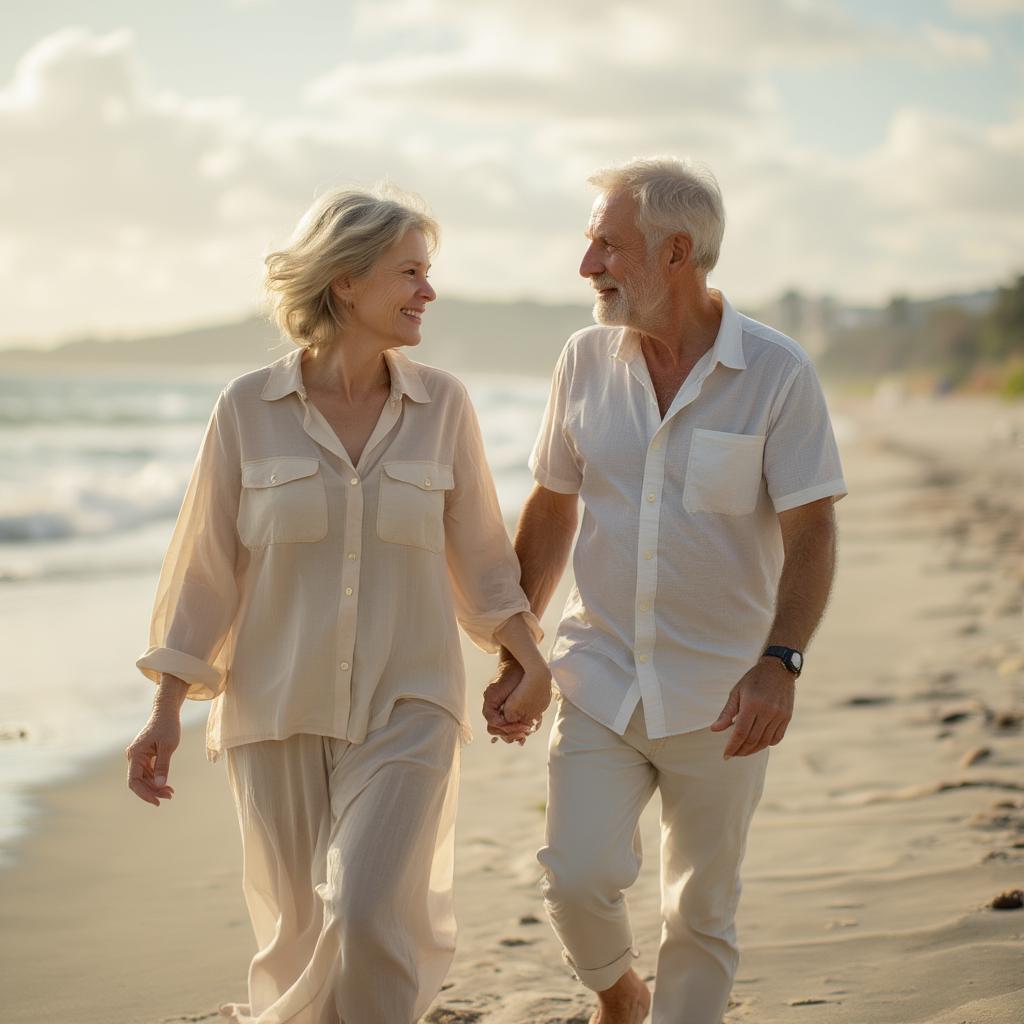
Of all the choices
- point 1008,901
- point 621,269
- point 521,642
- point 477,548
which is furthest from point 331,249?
point 1008,901

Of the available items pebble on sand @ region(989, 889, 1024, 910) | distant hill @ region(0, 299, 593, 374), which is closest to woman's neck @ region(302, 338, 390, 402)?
pebble on sand @ region(989, 889, 1024, 910)

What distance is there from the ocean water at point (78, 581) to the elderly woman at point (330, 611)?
223 cm

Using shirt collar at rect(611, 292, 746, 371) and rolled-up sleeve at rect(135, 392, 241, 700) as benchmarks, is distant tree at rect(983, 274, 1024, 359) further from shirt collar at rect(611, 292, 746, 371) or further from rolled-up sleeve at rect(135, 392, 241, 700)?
rolled-up sleeve at rect(135, 392, 241, 700)

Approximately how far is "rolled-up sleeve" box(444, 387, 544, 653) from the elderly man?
0.20 meters

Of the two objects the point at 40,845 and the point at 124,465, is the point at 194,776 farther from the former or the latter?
the point at 124,465

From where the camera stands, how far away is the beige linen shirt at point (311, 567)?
3559 mm

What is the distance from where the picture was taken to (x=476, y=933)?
4.59 m

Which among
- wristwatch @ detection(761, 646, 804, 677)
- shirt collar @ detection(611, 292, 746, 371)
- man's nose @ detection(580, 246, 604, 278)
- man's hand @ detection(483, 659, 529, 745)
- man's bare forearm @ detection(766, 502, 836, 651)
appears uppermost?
man's nose @ detection(580, 246, 604, 278)

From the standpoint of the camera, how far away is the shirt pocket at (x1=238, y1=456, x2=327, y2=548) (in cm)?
357

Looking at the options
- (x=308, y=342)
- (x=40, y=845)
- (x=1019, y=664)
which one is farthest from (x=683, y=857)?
(x=1019, y=664)

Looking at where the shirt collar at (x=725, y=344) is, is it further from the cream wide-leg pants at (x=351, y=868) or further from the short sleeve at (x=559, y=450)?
the cream wide-leg pants at (x=351, y=868)

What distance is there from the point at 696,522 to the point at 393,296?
3.13 feet

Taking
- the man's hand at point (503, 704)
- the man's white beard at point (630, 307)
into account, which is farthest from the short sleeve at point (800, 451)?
the man's hand at point (503, 704)

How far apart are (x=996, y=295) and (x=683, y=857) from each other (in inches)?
2714
